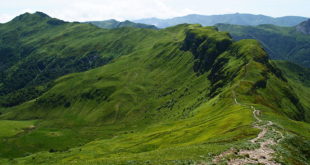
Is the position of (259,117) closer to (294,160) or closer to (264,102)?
(294,160)

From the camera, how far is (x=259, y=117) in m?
120

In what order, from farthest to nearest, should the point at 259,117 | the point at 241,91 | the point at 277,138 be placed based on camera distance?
the point at 241,91, the point at 259,117, the point at 277,138

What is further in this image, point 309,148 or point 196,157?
point 309,148

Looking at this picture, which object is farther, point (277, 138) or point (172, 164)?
point (277, 138)

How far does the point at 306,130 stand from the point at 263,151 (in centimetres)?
5890

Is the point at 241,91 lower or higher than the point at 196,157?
lower

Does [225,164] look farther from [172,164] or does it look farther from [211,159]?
[172,164]

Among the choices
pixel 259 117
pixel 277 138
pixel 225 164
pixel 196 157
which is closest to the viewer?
pixel 225 164

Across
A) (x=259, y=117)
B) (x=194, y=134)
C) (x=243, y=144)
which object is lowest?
(x=194, y=134)

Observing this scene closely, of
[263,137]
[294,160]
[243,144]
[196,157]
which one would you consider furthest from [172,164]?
[263,137]

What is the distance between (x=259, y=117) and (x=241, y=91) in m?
79.9

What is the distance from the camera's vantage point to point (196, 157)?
205ft

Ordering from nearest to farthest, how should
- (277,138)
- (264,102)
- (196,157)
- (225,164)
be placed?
(225,164)
(196,157)
(277,138)
(264,102)

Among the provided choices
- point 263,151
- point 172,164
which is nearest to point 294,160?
point 263,151
